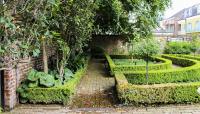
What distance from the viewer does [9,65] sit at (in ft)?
11.5

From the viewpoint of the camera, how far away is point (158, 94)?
7.28 meters

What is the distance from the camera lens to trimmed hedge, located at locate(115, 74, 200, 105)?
729 centimetres

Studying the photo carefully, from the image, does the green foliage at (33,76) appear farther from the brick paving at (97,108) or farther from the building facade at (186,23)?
the building facade at (186,23)

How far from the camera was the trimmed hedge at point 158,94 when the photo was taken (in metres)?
7.29

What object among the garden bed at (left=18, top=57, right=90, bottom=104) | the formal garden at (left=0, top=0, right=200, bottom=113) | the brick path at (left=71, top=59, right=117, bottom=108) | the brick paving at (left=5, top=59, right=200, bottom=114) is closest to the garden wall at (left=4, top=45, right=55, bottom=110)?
the formal garden at (left=0, top=0, right=200, bottom=113)

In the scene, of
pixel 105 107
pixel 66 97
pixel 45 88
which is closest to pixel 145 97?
pixel 105 107

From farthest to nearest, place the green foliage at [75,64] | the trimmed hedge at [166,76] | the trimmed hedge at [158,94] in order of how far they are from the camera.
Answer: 1. the green foliage at [75,64]
2. the trimmed hedge at [166,76]
3. the trimmed hedge at [158,94]

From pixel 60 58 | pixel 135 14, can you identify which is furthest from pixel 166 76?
pixel 135 14

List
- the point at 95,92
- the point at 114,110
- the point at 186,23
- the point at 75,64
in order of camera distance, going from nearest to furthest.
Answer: the point at 114,110
the point at 95,92
the point at 75,64
the point at 186,23

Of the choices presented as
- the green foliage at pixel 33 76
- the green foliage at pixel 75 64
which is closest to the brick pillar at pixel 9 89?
the green foliage at pixel 33 76

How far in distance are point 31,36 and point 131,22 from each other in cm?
1237

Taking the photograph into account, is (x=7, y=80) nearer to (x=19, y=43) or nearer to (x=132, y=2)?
(x=19, y=43)

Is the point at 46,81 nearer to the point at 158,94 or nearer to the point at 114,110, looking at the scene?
the point at 114,110

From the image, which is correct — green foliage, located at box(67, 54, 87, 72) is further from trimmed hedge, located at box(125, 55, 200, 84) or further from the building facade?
the building facade
